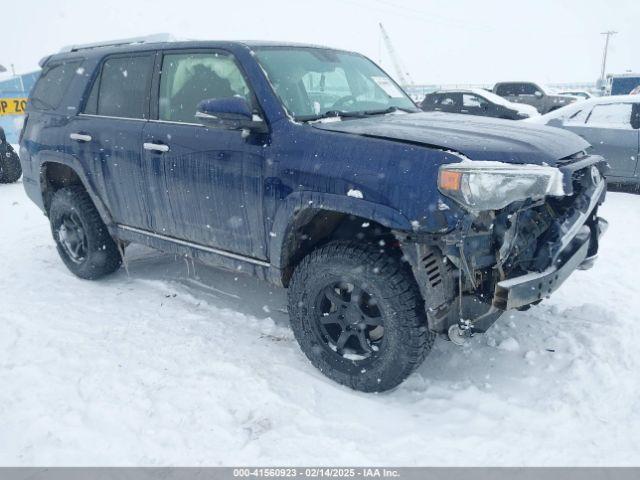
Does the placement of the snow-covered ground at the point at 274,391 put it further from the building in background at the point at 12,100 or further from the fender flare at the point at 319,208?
the building in background at the point at 12,100

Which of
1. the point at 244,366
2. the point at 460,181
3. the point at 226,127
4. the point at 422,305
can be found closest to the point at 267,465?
the point at 244,366

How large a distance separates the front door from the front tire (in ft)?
1.51

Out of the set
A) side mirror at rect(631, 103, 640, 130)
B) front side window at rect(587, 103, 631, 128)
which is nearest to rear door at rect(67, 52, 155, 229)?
front side window at rect(587, 103, 631, 128)

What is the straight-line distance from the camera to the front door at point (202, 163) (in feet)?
10.1

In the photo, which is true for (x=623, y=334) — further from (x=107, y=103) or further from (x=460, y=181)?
(x=107, y=103)

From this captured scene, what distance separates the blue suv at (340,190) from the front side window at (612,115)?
5.14m

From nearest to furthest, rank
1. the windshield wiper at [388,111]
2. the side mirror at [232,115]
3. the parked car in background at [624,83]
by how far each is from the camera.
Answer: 1. the side mirror at [232,115]
2. the windshield wiper at [388,111]
3. the parked car in background at [624,83]

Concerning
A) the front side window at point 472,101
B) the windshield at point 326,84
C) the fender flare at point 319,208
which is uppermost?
the windshield at point 326,84

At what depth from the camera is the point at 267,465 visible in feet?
7.53

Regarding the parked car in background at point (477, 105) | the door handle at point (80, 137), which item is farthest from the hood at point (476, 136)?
the parked car in background at point (477, 105)

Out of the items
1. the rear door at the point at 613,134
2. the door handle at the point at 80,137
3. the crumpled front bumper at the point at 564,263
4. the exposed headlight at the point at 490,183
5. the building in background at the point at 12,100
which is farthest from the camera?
the building in background at the point at 12,100

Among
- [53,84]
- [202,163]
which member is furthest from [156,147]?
[53,84]

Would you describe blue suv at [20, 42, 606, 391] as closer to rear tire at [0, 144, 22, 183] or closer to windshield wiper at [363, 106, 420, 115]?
windshield wiper at [363, 106, 420, 115]

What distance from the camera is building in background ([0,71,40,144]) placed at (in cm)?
1497
